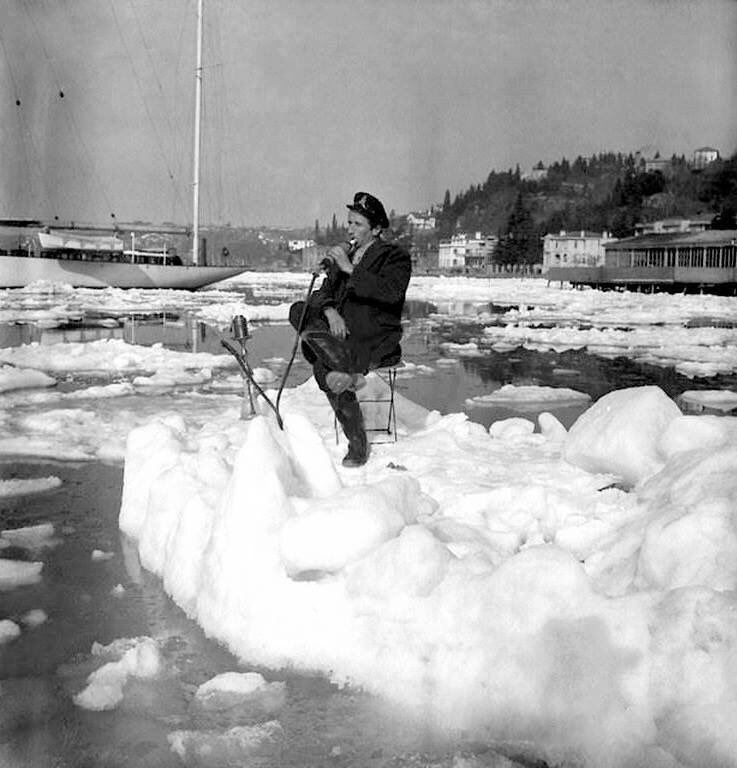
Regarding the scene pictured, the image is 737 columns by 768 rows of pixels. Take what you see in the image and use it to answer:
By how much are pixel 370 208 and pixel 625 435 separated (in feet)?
5.25

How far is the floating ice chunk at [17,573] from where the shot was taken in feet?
9.94

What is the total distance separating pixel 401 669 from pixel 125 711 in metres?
0.66

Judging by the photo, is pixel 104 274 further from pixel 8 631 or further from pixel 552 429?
pixel 8 631

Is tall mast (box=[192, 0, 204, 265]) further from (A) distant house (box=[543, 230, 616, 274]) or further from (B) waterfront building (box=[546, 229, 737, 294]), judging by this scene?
(A) distant house (box=[543, 230, 616, 274])

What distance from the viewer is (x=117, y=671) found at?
2330mm

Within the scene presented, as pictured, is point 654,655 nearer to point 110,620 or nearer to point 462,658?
point 462,658

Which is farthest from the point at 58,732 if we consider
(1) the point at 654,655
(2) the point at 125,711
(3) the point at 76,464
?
(3) the point at 76,464

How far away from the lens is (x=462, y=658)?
2.17m

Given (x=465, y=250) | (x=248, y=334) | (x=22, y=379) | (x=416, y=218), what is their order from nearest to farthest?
(x=248, y=334), (x=22, y=379), (x=416, y=218), (x=465, y=250)

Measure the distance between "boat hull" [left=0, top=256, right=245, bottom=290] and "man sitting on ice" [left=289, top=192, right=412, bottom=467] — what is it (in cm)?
3184

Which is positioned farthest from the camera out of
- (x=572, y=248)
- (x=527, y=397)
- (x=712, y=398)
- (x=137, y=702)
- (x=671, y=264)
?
(x=572, y=248)

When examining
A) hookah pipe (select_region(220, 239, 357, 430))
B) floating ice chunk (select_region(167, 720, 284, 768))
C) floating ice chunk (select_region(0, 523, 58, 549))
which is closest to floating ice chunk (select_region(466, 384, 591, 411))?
hookah pipe (select_region(220, 239, 357, 430))

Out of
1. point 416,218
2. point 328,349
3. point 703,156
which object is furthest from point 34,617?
point 703,156

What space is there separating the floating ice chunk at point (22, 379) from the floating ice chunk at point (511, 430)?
4.53 meters
